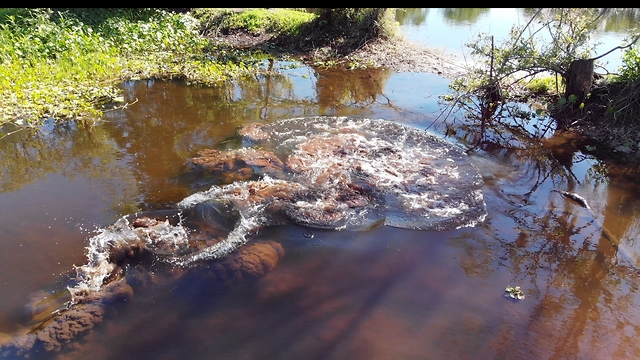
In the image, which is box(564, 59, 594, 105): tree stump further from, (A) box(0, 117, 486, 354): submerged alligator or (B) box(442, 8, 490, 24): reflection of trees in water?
(B) box(442, 8, 490, 24): reflection of trees in water

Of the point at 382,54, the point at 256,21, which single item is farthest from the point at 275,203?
the point at 256,21

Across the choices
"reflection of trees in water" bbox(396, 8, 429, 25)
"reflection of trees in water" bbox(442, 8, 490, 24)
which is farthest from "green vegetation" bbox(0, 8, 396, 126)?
"reflection of trees in water" bbox(442, 8, 490, 24)

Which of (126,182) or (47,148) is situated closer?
(126,182)

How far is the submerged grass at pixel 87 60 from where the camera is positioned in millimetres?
6582

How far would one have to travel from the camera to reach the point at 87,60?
806 cm

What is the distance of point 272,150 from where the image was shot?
6.08 m

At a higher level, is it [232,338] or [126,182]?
[126,182]

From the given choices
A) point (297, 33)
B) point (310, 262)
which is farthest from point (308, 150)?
point (297, 33)

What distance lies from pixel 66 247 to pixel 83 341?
121 cm

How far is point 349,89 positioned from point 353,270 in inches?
230

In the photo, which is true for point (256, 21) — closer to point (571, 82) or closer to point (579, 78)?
point (571, 82)

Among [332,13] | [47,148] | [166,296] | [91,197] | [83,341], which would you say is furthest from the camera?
[332,13]

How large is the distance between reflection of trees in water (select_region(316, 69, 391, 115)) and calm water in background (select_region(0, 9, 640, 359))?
2587 mm

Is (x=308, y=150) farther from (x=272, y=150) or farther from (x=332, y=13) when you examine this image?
(x=332, y=13)
